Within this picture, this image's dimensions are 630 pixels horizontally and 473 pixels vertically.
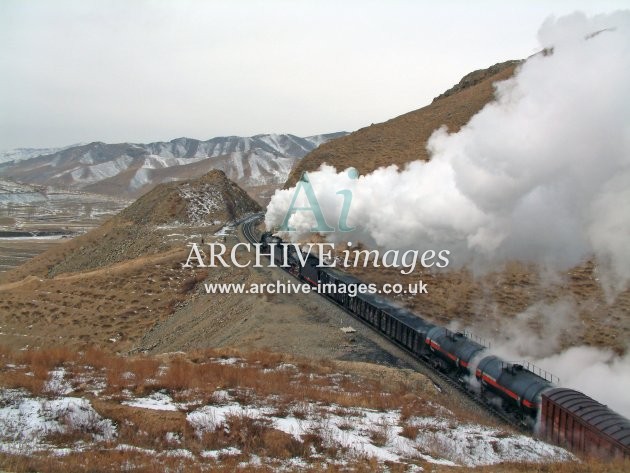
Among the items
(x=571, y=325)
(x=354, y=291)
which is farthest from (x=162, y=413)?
(x=571, y=325)

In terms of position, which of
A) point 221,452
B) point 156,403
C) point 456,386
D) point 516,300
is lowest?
point 456,386

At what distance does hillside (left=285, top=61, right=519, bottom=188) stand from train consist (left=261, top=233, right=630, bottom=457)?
137 ft

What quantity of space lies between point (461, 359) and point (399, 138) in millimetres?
64963

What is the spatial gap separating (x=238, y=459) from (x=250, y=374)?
673cm

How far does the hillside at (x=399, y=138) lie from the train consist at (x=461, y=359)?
1642 inches

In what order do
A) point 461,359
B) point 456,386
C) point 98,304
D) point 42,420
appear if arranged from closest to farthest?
point 42,420, point 461,359, point 456,386, point 98,304

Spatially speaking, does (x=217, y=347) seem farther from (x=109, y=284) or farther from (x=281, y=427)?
(x=109, y=284)

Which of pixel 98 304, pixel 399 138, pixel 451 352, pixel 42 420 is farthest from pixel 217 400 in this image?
pixel 399 138

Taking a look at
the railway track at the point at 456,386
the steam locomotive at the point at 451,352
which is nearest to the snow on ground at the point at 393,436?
the steam locomotive at the point at 451,352

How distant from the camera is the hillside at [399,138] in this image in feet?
240

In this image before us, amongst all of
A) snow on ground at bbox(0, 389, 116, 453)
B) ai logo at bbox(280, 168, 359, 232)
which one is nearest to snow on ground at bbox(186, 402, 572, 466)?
snow on ground at bbox(0, 389, 116, 453)

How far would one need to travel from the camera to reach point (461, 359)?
1928cm

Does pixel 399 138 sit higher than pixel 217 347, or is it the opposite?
pixel 399 138

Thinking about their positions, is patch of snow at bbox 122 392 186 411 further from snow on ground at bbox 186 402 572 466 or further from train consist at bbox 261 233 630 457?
train consist at bbox 261 233 630 457
